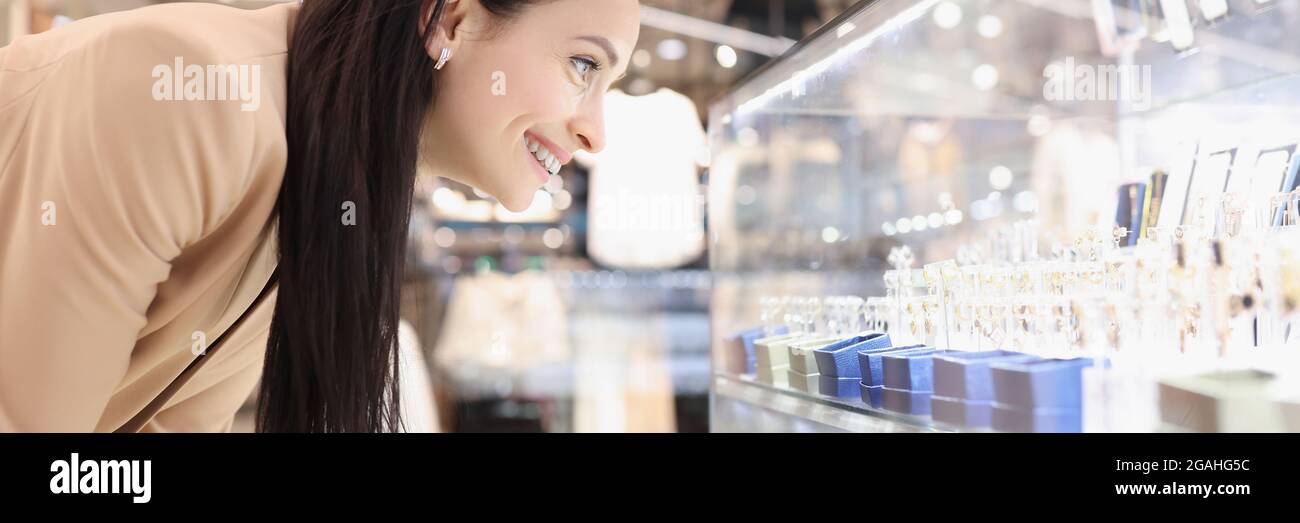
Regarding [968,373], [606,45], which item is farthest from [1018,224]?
[606,45]

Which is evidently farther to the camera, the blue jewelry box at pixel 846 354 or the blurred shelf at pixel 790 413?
the blue jewelry box at pixel 846 354

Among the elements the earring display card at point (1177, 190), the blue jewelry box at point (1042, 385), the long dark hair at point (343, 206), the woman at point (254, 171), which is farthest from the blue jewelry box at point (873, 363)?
the long dark hair at point (343, 206)

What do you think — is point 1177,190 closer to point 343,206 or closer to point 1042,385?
point 1042,385

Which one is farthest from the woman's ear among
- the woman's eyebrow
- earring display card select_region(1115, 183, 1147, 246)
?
earring display card select_region(1115, 183, 1147, 246)

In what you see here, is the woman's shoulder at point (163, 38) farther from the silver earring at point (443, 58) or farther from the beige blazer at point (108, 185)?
the silver earring at point (443, 58)

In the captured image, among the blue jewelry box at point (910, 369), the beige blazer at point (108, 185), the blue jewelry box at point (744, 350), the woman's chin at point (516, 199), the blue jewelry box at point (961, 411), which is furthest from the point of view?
the blue jewelry box at point (744, 350)

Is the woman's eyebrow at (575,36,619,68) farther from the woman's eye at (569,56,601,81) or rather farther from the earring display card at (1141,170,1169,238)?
the earring display card at (1141,170,1169,238)

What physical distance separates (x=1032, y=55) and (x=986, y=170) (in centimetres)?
42

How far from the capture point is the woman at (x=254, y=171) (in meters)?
0.68

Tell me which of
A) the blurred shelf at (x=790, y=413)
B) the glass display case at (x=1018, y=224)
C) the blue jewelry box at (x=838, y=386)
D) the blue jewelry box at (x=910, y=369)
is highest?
the glass display case at (x=1018, y=224)

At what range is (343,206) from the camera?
2.59ft

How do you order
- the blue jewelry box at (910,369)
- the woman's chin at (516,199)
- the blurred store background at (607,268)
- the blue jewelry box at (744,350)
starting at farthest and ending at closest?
the blurred store background at (607,268) → the blue jewelry box at (744,350) → the woman's chin at (516,199) → the blue jewelry box at (910,369)

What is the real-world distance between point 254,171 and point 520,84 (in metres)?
0.29
